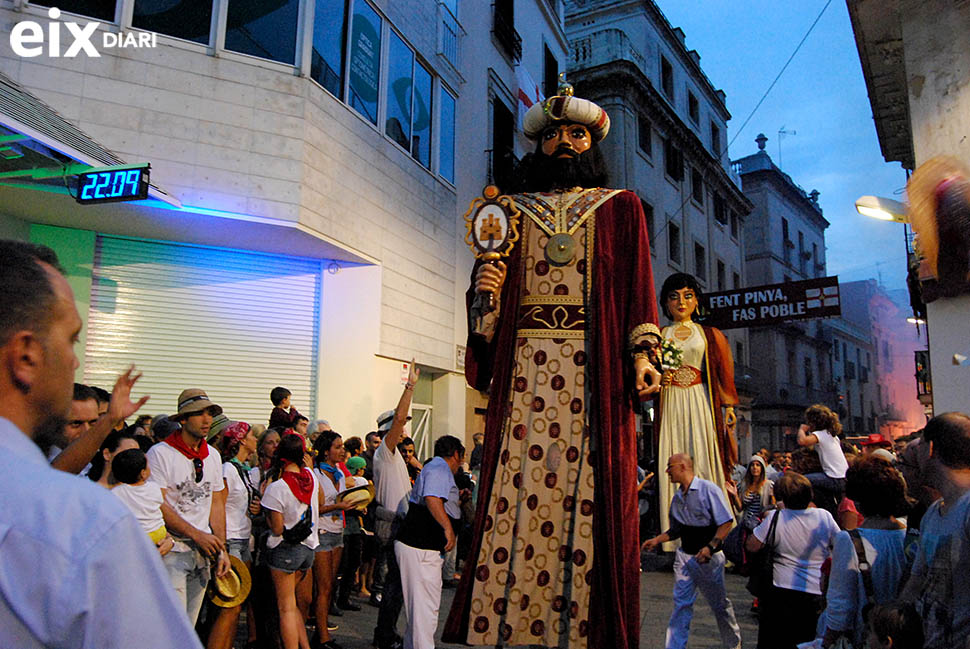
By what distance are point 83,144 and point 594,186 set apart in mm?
6285

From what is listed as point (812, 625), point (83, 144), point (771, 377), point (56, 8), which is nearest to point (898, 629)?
point (812, 625)

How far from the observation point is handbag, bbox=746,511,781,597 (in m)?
4.86

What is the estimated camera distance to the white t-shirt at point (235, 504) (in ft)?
18.5

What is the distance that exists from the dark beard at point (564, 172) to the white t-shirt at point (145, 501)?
2.77 m

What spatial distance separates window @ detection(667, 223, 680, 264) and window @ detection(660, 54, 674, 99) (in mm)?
4729

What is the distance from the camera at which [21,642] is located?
0.89 meters

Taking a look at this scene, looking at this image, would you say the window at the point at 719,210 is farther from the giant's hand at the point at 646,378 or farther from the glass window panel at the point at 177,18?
the giant's hand at the point at 646,378

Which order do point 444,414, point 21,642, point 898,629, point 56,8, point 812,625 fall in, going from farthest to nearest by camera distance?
point 444,414
point 56,8
point 812,625
point 898,629
point 21,642

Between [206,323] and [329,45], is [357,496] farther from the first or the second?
[329,45]

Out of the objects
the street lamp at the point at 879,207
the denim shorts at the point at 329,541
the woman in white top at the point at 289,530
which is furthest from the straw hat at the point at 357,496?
the street lamp at the point at 879,207

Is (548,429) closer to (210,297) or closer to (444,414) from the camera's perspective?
(210,297)

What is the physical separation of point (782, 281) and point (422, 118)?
27.8m

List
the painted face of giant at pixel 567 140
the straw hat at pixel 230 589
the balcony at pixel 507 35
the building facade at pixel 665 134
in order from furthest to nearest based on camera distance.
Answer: the building facade at pixel 665 134
the balcony at pixel 507 35
the straw hat at pixel 230 589
the painted face of giant at pixel 567 140

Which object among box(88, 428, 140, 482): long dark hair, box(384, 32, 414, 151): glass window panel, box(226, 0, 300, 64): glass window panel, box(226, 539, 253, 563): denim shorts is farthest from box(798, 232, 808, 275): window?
box(88, 428, 140, 482): long dark hair
